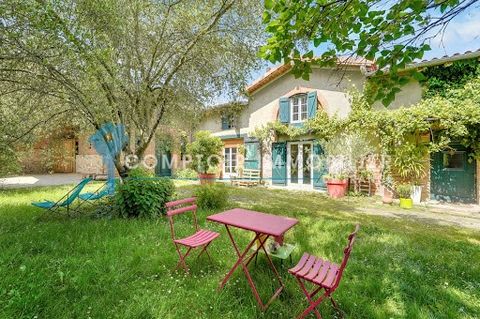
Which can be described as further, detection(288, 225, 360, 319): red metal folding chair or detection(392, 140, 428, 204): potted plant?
detection(392, 140, 428, 204): potted plant

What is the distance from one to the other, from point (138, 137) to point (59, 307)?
482 cm

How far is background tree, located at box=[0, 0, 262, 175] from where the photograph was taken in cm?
384

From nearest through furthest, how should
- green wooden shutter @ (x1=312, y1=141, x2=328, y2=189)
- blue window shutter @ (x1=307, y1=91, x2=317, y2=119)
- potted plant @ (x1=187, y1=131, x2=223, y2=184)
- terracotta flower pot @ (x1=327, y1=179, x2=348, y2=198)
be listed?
terracotta flower pot @ (x1=327, y1=179, x2=348, y2=198), green wooden shutter @ (x1=312, y1=141, x2=328, y2=189), blue window shutter @ (x1=307, y1=91, x2=317, y2=119), potted plant @ (x1=187, y1=131, x2=223, y2=184)

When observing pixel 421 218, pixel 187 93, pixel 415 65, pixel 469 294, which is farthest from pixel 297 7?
pixel 415 65

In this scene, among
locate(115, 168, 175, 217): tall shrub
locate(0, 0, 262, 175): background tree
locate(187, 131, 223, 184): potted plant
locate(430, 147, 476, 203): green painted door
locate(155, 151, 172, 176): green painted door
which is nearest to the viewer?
locate(0, 0, 262, 175): background tree

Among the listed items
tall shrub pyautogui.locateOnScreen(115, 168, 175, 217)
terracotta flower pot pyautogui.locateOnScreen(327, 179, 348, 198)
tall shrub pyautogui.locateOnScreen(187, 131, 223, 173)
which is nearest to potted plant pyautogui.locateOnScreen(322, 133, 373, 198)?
terracotta flower pot pyautogui.locateOnScreen(327, 179, 348, 198)

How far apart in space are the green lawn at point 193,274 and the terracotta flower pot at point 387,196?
3.28m

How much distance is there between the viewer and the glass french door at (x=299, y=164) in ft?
39.9

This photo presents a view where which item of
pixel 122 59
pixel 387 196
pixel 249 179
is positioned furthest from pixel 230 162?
pixel 122 59

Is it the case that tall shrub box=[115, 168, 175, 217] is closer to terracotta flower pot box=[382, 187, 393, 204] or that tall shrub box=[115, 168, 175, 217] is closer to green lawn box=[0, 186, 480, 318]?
green lawn box=[0, 186, 480, 318]

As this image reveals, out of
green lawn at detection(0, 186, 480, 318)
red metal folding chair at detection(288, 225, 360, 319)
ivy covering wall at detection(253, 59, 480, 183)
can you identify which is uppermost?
ivy covering wall at detection(253, 59, 480, 183)

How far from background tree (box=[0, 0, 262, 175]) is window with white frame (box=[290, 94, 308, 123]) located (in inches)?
241

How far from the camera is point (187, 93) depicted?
675cm

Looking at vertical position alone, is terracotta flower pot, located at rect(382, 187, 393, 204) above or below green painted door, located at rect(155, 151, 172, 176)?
below
